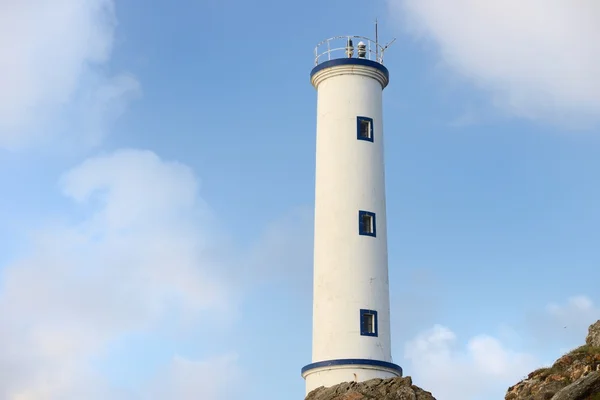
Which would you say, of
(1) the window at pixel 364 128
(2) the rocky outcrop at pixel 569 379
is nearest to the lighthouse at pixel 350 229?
(1) the window at pixel 364 128

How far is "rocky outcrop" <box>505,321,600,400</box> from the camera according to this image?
1364 inches

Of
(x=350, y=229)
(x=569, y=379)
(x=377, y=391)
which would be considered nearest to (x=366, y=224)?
(x=350, y=229)

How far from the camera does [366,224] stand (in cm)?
4419

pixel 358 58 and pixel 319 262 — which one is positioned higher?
pixel 358 58

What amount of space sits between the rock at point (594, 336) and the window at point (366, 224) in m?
10.1

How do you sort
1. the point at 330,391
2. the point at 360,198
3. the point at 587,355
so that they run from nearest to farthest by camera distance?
the point at 587,355 < the point at 330,391 < the point at 360,198

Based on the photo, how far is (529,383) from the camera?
39062 millimetres

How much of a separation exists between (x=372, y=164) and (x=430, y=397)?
1087 centimetres

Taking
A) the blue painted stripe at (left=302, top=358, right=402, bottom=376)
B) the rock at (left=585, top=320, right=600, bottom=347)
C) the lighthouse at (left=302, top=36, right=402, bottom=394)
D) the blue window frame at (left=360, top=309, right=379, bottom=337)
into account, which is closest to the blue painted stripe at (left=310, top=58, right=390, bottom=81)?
the lighthouse at (left=302, top=36, right=402, bottom=394)

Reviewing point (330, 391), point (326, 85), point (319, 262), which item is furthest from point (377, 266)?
point (326, 85)

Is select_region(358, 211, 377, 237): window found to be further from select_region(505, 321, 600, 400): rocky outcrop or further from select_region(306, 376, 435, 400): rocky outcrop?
Result: select_region(505, 321, 600, 400): rocky outcrop

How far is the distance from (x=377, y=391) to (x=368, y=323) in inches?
124

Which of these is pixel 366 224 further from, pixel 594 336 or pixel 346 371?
pixel 594 336

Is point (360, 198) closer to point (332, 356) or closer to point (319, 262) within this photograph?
point (319, 262)
